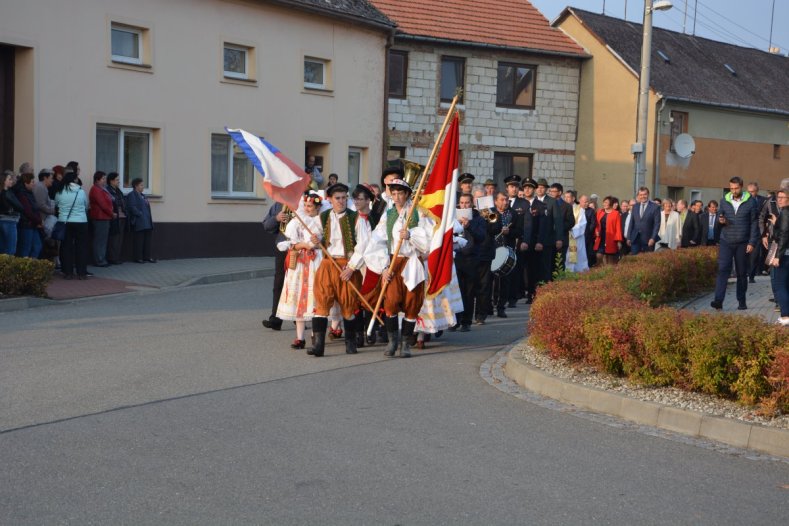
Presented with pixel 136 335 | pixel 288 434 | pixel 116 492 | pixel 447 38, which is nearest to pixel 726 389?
pixel 288 434

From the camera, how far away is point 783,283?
43.5 feet

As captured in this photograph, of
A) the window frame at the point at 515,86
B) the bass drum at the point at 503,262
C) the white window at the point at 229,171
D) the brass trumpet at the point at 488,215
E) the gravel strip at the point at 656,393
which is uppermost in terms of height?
the window frame at the point at 515,86

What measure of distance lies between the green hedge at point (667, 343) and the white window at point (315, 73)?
636 inches

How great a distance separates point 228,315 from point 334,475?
813 cm

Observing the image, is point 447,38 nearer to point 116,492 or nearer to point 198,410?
point 198,410

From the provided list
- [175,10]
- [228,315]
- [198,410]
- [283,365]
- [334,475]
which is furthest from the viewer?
[175,10]

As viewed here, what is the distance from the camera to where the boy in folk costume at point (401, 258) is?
10.9 m

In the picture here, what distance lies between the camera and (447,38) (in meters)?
32.2

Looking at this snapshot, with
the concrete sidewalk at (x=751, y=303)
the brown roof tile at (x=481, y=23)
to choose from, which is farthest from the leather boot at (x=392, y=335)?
the brown roof tile at (x=481, y=23)

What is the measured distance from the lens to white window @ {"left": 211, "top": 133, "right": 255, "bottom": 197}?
23828 millimetres

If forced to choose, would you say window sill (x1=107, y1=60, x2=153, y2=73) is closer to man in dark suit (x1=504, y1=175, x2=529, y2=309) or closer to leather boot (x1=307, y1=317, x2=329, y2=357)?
man in dark suit (x1=504, y1=175, x2=529, y2=309)

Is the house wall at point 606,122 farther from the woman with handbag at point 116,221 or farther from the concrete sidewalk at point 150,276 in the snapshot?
the woman with handbag at point 116,221

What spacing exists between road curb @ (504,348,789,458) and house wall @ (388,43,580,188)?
22.9 metres

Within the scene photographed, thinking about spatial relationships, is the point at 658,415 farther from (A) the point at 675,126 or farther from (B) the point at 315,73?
(A) the point at 675,126
